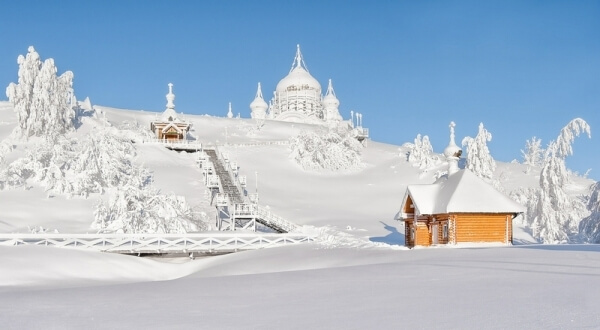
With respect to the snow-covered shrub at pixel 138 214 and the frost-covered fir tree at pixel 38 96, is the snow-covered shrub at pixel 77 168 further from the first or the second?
the frost-covered fir tree at pixel 38 96

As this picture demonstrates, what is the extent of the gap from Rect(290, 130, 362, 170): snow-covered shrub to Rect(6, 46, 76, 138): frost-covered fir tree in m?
25.2

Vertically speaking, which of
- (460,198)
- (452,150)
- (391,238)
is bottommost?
(391,238)

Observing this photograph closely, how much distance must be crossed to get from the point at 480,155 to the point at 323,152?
17754 millimetres

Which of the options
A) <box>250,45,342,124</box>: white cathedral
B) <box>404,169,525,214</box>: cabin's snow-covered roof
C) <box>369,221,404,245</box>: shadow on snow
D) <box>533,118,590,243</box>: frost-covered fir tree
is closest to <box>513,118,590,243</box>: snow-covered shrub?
<box>533,118,590,243</box>: frost-covered fir tree

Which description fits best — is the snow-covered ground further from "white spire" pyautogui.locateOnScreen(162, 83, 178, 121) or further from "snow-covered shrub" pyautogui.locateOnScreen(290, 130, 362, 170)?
"white spire" pyautogui.locateOnScreen(162, 83, 178, 121)

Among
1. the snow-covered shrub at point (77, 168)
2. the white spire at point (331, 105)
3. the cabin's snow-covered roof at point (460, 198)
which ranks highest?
the white spire at point (331, 105)

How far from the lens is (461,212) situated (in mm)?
28531

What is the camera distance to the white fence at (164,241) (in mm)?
29906

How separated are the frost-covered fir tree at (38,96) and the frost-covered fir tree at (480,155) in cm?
4059

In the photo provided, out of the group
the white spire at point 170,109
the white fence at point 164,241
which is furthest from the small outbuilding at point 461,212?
the white spire at point 170,109

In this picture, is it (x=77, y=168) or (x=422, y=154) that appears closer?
(x=77, y=168)

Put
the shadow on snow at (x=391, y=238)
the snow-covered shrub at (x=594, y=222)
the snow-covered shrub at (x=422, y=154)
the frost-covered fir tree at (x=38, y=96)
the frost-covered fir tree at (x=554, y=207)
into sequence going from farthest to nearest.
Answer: the snow-covered shrub at (x=422, y=154) → the frost-covered fir tree at (x=38, y=96) → the frost-covered fir tree at (x=554, y=207) → the shadow on snow at (x=391, y=238) → the snow-covered shrub at (x=594, y=222)

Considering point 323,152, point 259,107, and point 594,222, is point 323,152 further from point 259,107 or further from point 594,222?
point 259,107

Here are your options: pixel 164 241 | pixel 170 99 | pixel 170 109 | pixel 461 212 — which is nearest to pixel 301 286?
pixel 461 212
